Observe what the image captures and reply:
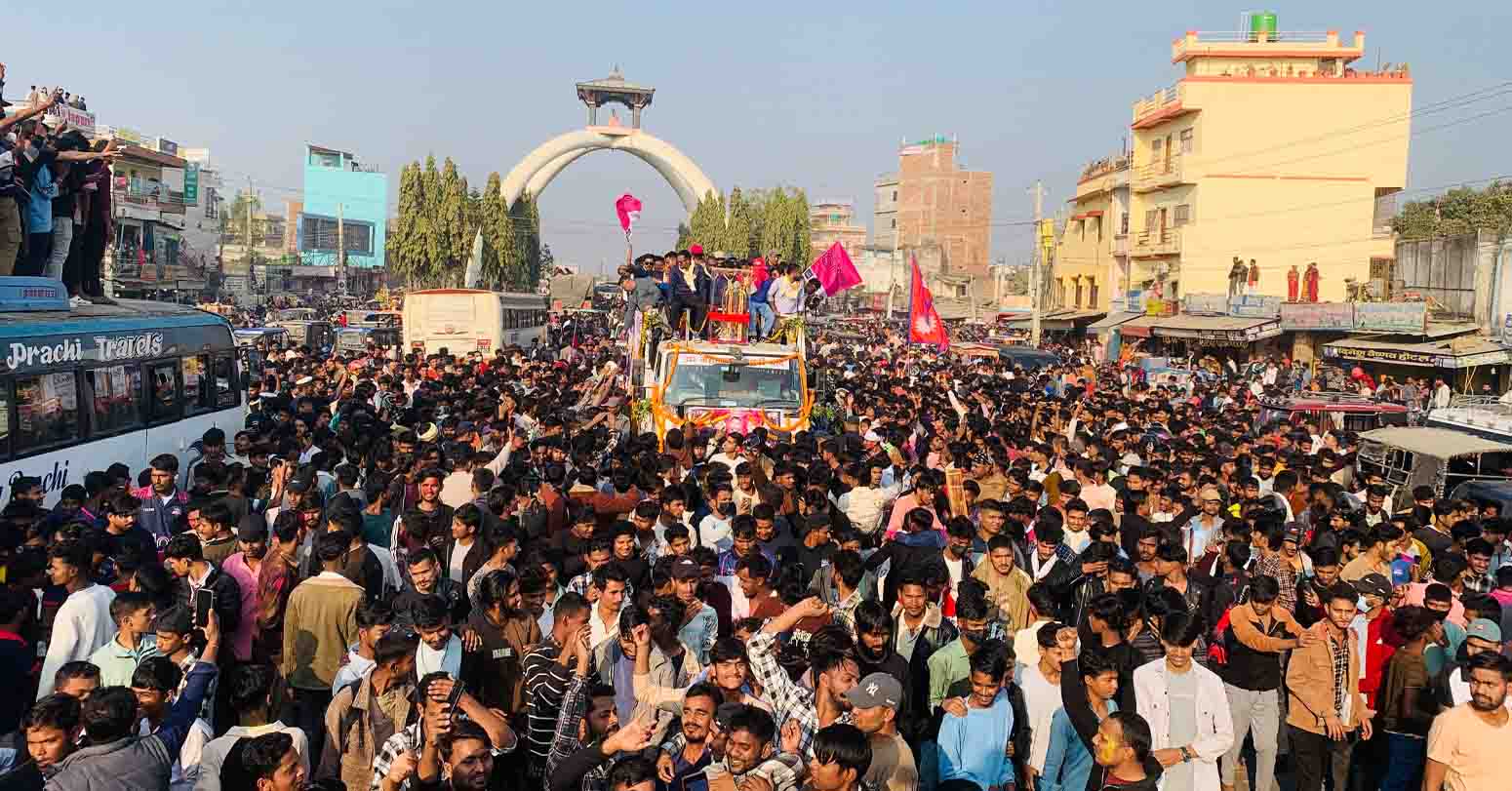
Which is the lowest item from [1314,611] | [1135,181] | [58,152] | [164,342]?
[1314,611]

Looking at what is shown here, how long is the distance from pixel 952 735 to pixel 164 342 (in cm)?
1099

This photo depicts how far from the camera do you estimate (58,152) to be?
12.7 m

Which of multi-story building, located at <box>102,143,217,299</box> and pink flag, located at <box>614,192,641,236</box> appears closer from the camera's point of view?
pink flag, located at <box>614,192,641,236</box>

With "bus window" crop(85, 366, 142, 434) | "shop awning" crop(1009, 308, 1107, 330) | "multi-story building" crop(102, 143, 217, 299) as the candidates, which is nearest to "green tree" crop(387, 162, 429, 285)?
"multi-story building" crop(102, 143, 217, 299)

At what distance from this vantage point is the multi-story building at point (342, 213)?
9388cm

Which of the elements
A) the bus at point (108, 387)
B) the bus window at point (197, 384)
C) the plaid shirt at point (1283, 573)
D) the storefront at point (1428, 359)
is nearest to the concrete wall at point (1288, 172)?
the storefront at point (1428, 359)

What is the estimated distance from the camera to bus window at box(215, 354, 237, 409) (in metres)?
15.0

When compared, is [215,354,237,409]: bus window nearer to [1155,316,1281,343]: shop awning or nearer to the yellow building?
[1155,316,1281,343]: shop awning

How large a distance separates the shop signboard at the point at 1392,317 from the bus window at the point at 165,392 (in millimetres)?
24470

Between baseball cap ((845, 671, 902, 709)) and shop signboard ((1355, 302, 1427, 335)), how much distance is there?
26585 millimetres

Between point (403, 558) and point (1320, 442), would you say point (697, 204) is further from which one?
point (403, 558)

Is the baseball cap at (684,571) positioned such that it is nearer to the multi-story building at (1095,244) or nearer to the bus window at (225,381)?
the bus window at (225,381)

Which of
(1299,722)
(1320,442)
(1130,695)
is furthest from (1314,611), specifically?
(1320,442)

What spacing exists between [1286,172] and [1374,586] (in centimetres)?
4194
